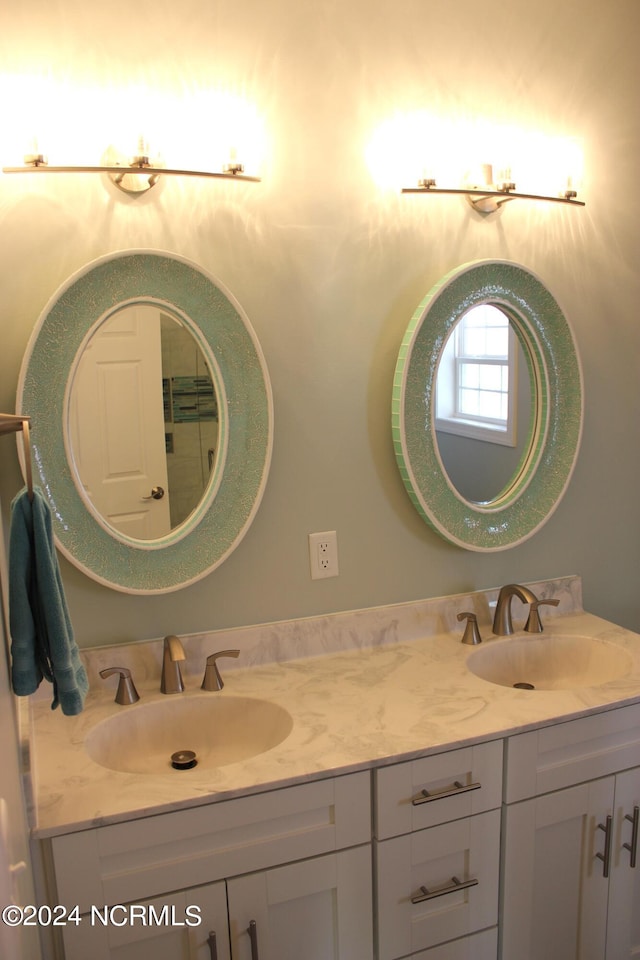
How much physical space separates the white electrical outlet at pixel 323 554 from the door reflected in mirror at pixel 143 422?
321 mm

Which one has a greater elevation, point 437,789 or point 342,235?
point 342,235

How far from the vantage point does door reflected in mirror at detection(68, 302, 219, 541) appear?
1.75 meters

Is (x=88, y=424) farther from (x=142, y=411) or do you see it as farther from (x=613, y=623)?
(x=613, y=623)

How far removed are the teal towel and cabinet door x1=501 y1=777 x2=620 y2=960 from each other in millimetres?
1008

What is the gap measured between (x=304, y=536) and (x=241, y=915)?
2.72ft

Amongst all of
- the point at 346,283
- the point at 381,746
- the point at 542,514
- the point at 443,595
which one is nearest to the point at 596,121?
the point at 346,283

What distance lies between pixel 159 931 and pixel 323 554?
0.88 meters

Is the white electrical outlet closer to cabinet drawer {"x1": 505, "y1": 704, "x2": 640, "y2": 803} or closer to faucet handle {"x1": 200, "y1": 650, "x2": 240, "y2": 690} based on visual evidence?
faucet handle {"x1": 200, "y1": 650, "x2": 240, "y2": 690}

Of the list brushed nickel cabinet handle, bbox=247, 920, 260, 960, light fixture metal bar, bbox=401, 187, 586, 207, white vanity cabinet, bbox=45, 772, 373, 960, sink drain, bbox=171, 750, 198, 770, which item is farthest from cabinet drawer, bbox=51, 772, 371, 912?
light fixture metal bar, bbox=401, 187, 586, 207

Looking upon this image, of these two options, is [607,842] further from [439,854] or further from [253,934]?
[253,934]

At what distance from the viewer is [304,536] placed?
2018 millimetres

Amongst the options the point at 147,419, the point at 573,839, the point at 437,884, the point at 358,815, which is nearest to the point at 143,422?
the point at 147,419

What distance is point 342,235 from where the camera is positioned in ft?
6.43

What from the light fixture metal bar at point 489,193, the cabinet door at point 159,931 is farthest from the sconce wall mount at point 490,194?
the cabinet door at point 159,931
